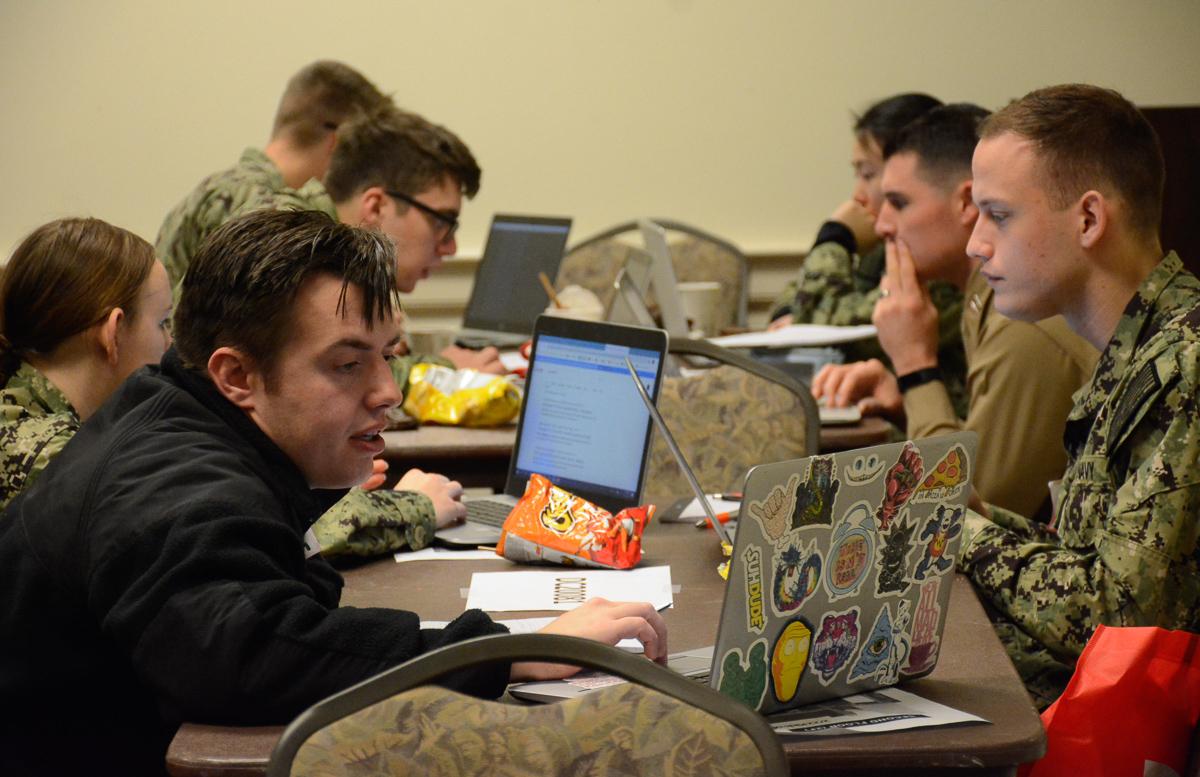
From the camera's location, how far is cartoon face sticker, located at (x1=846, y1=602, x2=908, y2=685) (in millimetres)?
1407

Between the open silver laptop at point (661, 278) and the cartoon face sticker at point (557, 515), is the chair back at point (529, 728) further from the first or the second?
the open silver laptop at point (661, 278)

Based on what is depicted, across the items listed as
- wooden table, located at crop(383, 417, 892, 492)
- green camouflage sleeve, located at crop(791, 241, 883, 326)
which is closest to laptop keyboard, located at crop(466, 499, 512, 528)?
wooden table, located at crop(383, 417, 892, 492)

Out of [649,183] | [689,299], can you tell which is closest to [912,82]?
[649,183]

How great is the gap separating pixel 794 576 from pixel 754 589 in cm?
5

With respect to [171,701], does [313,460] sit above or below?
above

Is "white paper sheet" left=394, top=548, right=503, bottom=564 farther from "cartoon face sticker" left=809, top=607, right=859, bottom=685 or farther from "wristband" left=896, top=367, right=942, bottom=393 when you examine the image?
"wristband" left=896, top=367, right=942, bottom=393

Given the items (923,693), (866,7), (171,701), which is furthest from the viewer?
(866,7)

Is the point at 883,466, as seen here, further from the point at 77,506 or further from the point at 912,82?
the point at 912,82

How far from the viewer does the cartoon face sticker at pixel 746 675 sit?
4.21 ft

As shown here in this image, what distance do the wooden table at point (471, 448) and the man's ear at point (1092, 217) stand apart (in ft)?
3.45

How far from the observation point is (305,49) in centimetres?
550

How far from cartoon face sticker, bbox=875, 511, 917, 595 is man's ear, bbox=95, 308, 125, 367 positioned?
4.16 feet

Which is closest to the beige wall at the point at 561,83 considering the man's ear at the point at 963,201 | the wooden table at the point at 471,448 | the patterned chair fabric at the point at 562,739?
the man's ear at the point at 963,201

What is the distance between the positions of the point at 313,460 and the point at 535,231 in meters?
2.73
